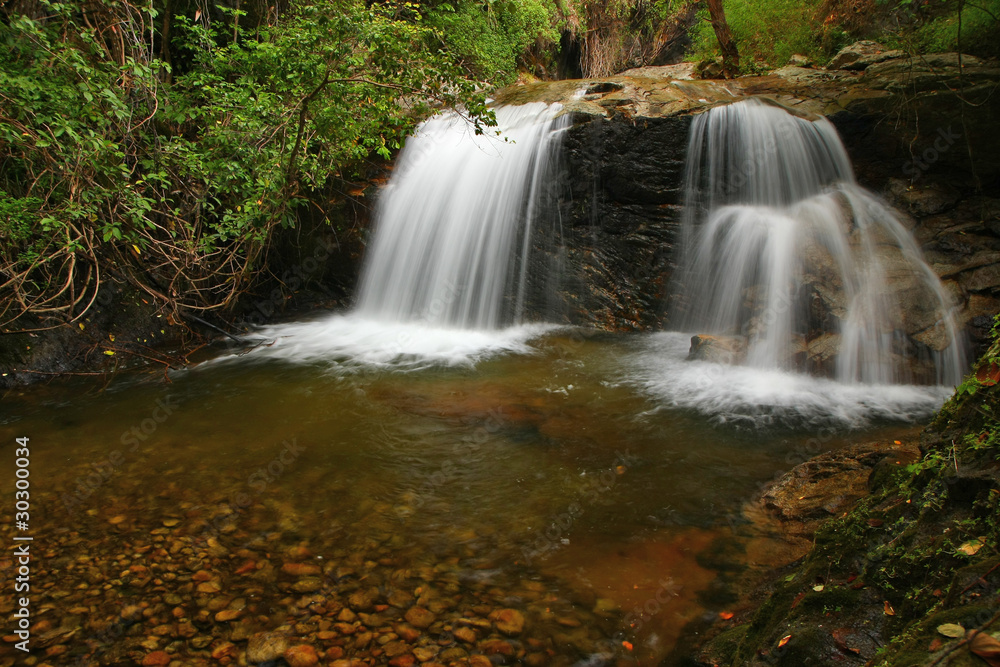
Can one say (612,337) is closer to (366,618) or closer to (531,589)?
(531,589)

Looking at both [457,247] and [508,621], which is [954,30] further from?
[508,621]

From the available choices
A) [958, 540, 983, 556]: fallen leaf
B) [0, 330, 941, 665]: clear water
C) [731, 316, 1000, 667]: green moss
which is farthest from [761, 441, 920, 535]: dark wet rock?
[958, 540, 983, 556]: fallen leaf

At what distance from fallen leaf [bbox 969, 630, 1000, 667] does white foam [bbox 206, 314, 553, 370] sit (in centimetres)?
582

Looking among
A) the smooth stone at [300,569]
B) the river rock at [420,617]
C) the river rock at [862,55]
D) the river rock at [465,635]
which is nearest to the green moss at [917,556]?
the river rock at [465,635]

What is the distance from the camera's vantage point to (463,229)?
8.82 metres

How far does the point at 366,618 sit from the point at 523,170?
7.18 m

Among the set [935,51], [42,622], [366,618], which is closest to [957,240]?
[935,51]

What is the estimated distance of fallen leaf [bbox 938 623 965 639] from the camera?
4.63 feet

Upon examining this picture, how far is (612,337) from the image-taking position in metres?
7.88

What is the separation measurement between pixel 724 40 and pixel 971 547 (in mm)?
10881

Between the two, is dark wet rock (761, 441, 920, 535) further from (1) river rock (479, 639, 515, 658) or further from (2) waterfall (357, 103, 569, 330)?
(2) waterfall (357, 103, 569, 330)

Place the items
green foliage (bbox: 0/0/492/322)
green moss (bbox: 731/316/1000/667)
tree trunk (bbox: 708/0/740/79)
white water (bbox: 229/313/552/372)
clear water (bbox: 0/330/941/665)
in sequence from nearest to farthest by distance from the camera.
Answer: green moss (bbox: 731/316/1000/667) < clear water (bbox: 0/330/941/665) < green foliage (bbox: 0/0/492/322) < white water (bbox: 229/313/552/372) < tree trunk (bbox: 708/0/740/79)

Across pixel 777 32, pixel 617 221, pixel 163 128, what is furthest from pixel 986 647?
pixel 777 32

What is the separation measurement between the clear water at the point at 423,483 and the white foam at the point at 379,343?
180 millimetres
